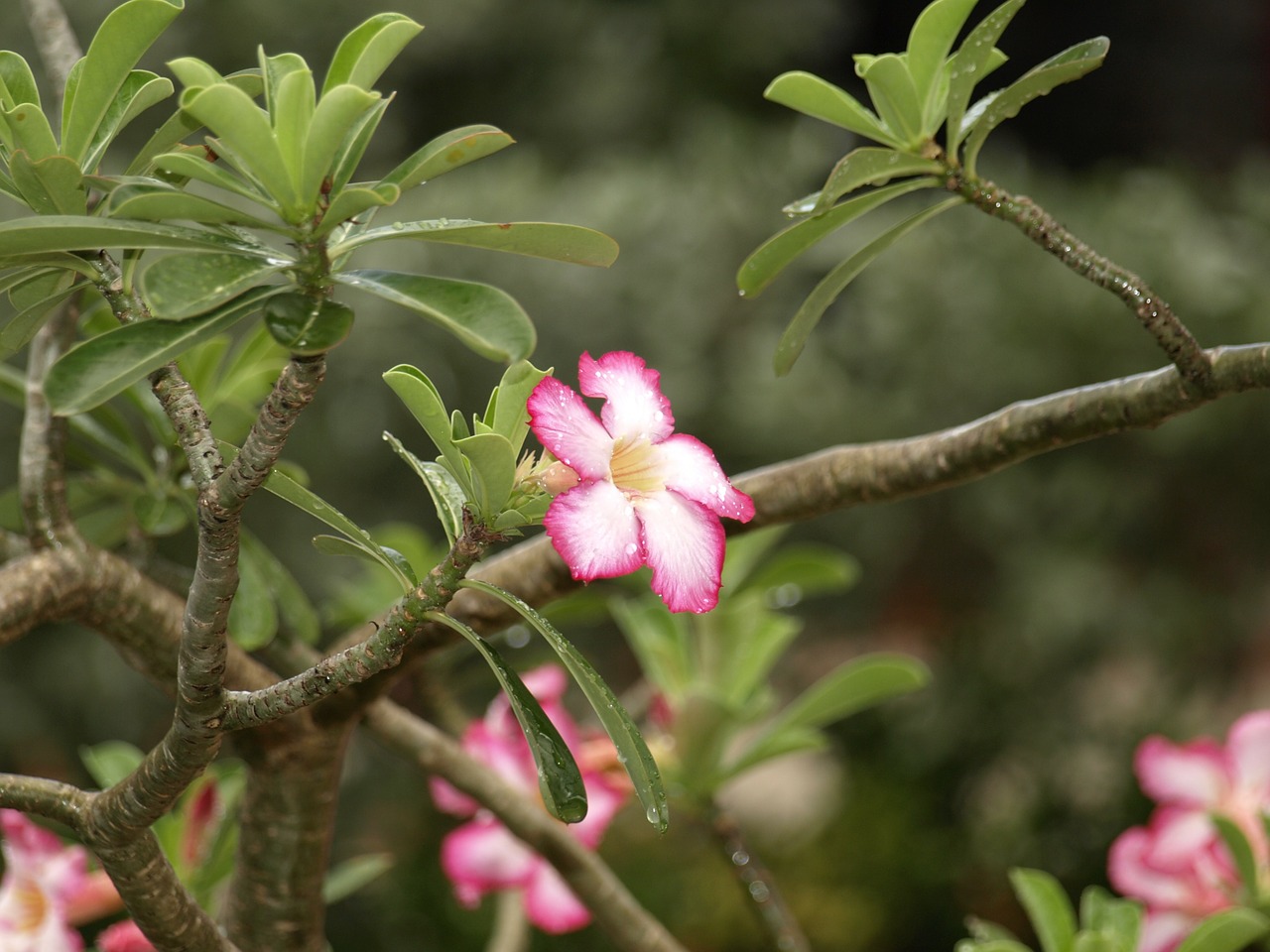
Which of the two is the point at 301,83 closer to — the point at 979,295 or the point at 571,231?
the point at 571,231

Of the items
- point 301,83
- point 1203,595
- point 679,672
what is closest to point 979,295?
point 1203,595

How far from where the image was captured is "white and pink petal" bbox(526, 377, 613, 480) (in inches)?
11.3

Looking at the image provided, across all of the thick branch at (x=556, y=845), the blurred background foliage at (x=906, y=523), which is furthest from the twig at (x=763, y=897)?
the blurred background foliage at (x=906, y=523)

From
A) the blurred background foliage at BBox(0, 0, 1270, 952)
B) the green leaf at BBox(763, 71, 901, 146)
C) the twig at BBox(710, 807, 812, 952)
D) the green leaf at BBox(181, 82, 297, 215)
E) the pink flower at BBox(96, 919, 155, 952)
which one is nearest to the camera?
the green leaf at BBox(181, 82, 297, 215)

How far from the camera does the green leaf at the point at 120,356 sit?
259 mm

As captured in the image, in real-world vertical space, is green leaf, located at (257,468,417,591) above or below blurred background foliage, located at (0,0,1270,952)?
below

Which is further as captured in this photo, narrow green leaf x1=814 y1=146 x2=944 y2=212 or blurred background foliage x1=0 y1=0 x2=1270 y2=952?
blurred background foliage x1=0 y1=0 x2=1270 y2=952

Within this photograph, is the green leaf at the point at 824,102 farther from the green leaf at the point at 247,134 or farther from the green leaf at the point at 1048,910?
the green leaf at the point at 1048,910

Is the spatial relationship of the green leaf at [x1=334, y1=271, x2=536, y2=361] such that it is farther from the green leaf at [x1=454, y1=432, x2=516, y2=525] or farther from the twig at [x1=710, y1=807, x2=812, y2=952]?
the twig at [x1=710, y1=807, x2=812, y2=952]

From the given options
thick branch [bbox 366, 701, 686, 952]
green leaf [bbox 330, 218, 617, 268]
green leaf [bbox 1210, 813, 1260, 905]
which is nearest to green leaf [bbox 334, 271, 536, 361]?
green leaf [bbox 330, 218, 617, 268]

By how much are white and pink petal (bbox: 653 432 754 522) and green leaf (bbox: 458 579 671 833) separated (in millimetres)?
47

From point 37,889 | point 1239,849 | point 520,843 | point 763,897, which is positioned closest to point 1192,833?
point 1239,849

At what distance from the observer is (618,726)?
0.96ft

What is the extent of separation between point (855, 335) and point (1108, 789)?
84cm
